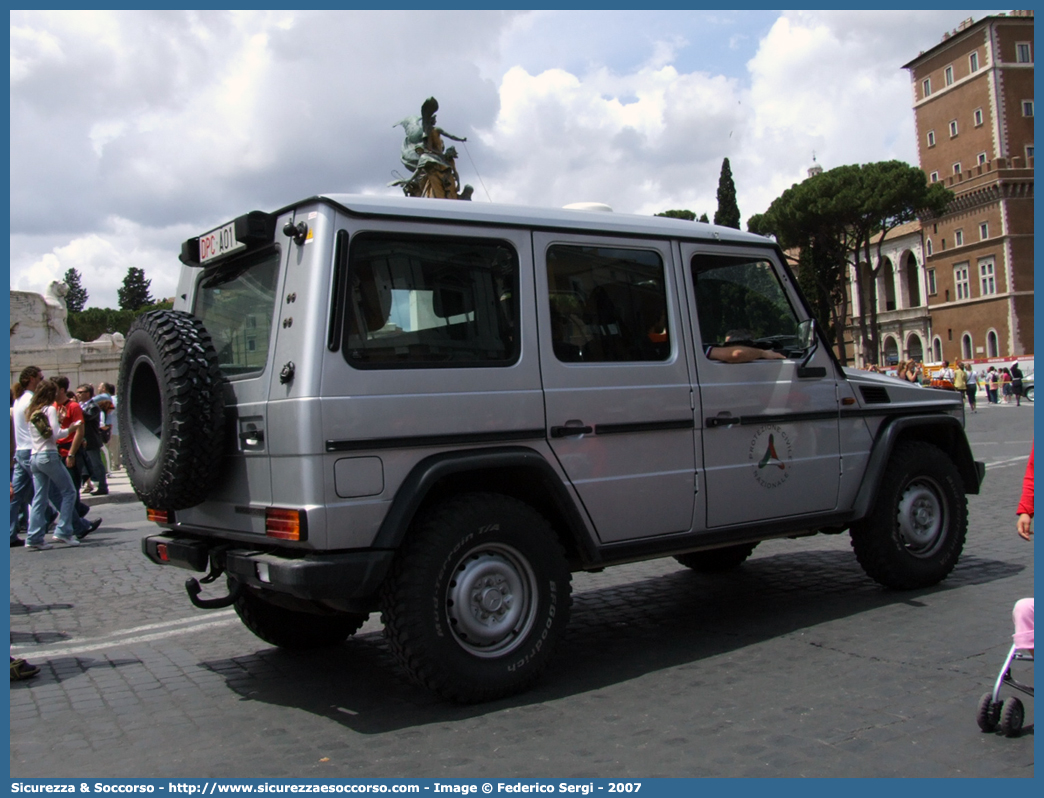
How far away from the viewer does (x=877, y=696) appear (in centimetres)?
417

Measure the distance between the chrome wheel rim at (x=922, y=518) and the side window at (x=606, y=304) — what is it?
2.17 m

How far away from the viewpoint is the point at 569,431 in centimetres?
464

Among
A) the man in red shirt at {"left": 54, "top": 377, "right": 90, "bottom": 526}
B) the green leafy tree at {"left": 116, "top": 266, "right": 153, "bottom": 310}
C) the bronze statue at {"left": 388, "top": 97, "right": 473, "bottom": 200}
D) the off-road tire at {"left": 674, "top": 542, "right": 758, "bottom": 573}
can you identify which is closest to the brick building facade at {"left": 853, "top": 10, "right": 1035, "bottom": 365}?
the bronze statue at {"left": 388, "top": 97, "right": 473, "bottom": 200}

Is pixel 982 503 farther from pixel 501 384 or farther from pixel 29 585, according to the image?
pixel 29 585

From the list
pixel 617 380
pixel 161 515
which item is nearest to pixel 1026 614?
pixel 617 380

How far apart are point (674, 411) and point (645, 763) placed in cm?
197

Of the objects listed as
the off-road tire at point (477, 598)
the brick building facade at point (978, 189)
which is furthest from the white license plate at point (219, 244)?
the brick building facade at point (978, 189)

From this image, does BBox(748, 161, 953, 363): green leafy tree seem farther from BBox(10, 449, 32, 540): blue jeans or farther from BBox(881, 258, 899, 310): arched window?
BBox(10, 449, 32, 540): blue jeans

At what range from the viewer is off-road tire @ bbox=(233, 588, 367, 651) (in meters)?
5.33

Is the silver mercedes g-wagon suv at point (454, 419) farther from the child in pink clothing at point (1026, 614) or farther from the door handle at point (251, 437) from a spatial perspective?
the child in pink clothing at point (1026, 614)

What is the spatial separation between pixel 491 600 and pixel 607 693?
0.69 metres

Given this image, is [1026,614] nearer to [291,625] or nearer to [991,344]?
[291,625]

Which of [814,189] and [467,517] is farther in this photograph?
[814,189]

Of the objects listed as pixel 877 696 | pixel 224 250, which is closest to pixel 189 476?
pixel 224 250
